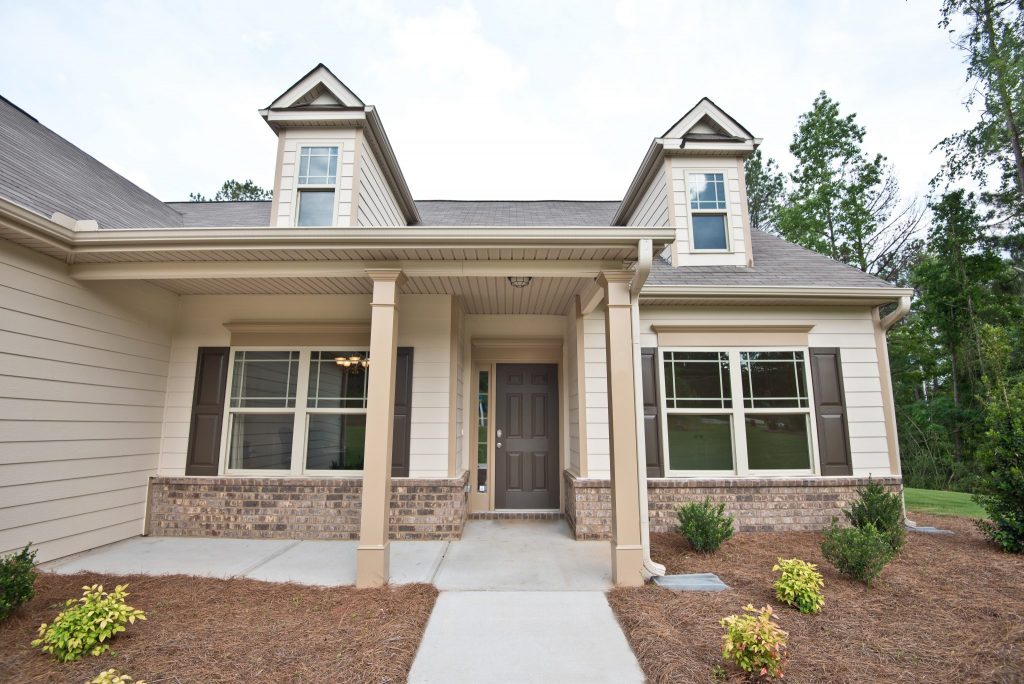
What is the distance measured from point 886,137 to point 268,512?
17.4 m

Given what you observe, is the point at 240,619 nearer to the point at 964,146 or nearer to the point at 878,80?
the point at 878,80

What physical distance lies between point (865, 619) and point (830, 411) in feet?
9.21

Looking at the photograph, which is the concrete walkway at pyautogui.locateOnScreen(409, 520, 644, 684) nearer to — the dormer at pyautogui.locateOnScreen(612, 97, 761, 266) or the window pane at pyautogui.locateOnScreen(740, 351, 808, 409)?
the window pane at pyautogui.locateOnScreen(740, 351, 808, 409)

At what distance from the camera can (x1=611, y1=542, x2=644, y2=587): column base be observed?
3.37 meters

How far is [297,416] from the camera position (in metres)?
4.90

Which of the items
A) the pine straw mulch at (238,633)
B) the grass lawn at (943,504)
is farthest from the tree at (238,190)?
the grass lawn at (943,504)

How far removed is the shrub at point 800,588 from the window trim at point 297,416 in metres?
3.96

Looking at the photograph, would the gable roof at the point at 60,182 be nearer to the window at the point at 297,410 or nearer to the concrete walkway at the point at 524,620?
the window at the point at 297,410

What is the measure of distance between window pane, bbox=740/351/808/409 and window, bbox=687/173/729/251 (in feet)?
5.59

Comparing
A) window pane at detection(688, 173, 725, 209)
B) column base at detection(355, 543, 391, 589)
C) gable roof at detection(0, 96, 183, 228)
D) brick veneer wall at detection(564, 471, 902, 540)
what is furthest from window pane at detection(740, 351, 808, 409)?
gable roof at detection(0, 96, 183, 228)

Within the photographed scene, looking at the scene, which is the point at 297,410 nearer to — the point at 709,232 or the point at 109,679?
the point at 109,679

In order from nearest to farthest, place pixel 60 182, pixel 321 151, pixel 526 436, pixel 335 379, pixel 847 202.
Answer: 1. pixel 60 182
2. pixel 335 379
3. pixel 321 151
4. pixel 526 436
5. pixel 847 202

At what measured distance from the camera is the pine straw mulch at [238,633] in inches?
86.3

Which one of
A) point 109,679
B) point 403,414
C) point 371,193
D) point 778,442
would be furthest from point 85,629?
point 778,442
